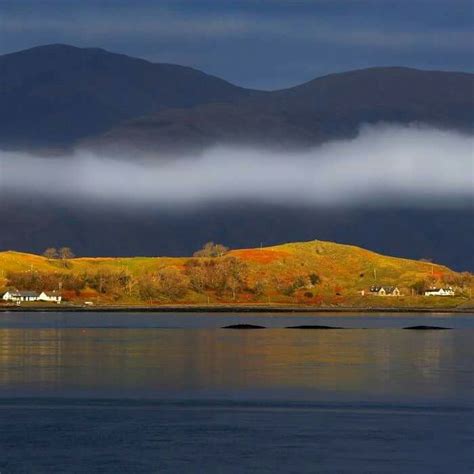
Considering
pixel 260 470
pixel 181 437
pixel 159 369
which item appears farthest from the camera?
pixel 159 369

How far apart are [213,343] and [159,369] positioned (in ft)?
111

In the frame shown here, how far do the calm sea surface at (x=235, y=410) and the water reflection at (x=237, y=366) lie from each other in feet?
0.49

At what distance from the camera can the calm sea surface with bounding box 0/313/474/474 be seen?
43781 millimetres

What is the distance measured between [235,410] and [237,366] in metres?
25.7

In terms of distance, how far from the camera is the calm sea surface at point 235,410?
144ft

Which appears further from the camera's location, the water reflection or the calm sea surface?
the water reflection

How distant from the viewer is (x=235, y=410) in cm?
5725

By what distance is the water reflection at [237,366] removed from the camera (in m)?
65.6

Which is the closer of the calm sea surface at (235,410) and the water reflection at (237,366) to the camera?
the calm sea surface at (235,410)

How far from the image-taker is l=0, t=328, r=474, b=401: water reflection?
6562 centimetres

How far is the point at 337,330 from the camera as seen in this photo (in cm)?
14888

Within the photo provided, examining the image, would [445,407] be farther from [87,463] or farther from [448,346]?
[448,346]

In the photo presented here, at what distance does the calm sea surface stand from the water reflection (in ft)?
0.49

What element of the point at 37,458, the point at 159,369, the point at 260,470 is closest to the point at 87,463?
the point at 37,458
